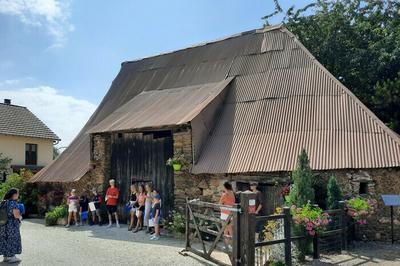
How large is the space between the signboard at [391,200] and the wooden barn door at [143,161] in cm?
633

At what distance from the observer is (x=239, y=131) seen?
1287 centimetres

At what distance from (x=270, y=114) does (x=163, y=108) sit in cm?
401

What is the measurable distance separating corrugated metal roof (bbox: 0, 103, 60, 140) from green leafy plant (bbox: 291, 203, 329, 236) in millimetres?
24059

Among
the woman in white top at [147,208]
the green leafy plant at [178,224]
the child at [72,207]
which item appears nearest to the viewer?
the green leafy plant at [178,224]

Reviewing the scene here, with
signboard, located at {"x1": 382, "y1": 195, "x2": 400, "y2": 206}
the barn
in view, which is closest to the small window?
the barn

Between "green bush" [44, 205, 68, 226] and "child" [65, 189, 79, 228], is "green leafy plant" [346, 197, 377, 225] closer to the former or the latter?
"child" [65, 189, 79, 228]

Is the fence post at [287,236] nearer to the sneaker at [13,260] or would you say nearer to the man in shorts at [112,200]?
the sneaker at [13,260]

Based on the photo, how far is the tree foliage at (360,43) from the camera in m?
15.6

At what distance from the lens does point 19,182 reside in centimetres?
1819

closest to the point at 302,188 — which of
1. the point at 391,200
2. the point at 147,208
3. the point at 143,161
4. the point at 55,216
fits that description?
the point at 391,200

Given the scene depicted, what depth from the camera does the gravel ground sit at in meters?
8.74

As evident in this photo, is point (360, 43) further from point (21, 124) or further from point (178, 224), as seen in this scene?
point (21, 124)

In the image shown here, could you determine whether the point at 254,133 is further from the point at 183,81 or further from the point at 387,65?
the point at 387,65

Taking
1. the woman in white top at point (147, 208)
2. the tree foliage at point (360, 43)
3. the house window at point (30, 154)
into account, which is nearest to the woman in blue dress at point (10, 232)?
the woman in white top at point (147, 208)
